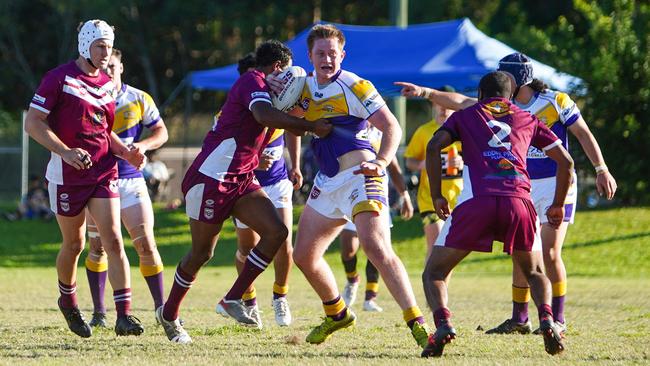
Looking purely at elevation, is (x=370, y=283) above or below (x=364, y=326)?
below

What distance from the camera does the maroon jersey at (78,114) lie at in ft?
27.0

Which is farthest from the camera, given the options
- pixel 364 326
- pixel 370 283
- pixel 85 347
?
pixel 370 283

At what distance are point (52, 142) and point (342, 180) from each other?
1978 mm

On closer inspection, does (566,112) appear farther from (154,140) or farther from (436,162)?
(154,140)

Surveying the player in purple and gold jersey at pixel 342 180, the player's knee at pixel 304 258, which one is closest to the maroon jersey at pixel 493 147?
the player in purple and gold jersey at pixel 342 180

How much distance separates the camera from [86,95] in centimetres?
835

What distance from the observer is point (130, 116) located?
964 cm

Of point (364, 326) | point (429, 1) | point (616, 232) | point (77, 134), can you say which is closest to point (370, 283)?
point (364, 326)

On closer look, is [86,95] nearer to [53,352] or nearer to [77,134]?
[77,134]

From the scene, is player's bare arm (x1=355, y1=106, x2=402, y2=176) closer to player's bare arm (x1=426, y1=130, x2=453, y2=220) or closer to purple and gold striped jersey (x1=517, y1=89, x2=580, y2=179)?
player's bare arm (x1=426, y1=130, x2=453, y2=220)

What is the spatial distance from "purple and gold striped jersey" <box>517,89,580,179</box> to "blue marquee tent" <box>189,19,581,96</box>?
378 inches

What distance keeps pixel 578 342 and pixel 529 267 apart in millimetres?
1111

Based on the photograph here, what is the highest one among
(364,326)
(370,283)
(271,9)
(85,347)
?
(85,347)

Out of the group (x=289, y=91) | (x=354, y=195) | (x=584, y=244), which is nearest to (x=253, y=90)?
(x=289, y=91)
